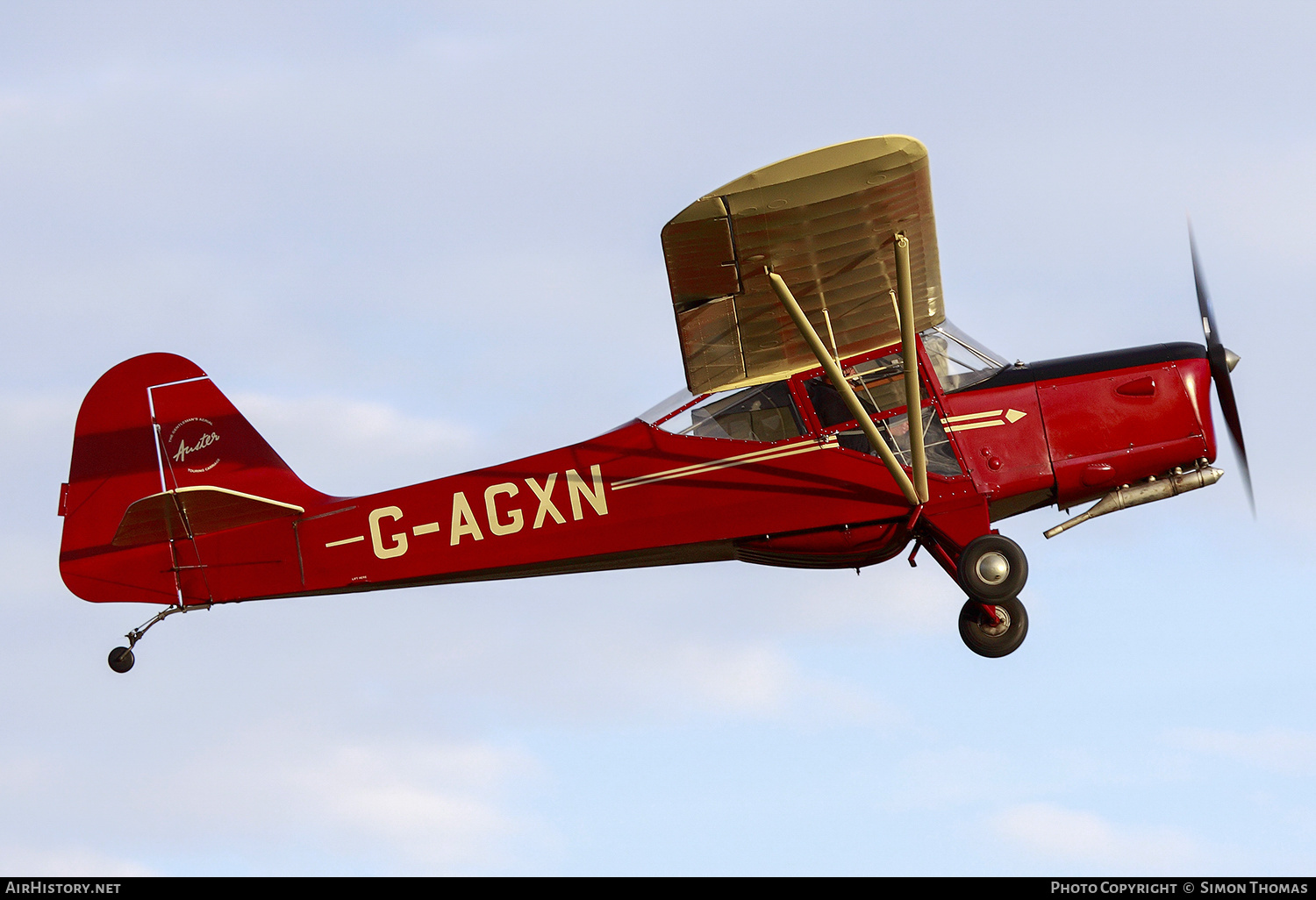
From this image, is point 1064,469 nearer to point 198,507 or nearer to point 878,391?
point 878,391

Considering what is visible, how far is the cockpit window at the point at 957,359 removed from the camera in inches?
385

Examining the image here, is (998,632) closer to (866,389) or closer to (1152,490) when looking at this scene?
(1152,490)

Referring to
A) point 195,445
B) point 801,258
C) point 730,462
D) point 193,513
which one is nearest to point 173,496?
point 193,513

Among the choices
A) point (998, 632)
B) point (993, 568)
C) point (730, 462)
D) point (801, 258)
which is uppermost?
point (801, 258)

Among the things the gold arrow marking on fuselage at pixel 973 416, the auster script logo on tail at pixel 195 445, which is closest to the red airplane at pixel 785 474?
the gold arrow marking on fuselage at pixel 973 416

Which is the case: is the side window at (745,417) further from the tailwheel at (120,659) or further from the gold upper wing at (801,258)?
the tailwheel at (120,659)

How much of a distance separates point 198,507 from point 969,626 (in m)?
5.35

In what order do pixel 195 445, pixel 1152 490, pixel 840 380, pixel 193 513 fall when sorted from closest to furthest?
pixel 840 380, pixel 1152 490, pixel 193 513, pixel 195 445

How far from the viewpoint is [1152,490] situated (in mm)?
9555

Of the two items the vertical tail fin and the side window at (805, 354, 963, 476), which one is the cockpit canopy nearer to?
the side window at (805, 354, 963, 476)

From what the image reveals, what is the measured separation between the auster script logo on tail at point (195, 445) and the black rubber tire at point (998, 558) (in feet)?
18.0

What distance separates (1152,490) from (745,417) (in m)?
2.76

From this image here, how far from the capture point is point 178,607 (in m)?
10.1
